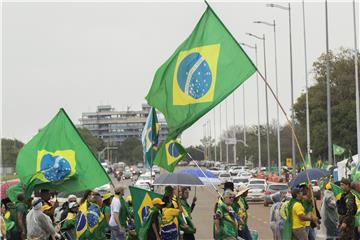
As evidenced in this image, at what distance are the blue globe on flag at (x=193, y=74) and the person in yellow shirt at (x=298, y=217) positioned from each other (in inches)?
99.0

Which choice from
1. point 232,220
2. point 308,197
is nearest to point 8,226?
point 232,220

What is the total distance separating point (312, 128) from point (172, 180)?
210 ft

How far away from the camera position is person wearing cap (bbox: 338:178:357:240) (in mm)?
15484

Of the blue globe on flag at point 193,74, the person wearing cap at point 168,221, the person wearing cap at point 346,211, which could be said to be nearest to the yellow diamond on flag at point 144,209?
the person wearing cap at point 168,221

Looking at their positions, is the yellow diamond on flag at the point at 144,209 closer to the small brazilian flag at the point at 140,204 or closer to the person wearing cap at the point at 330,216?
the small brazilian flag at the point at 140,204

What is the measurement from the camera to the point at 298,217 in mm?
14766

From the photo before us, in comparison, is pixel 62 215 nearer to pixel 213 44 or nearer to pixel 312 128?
pixel 213 44

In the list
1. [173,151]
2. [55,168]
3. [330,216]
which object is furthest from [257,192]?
[55,168]

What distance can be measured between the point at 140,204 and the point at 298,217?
2.44 meters

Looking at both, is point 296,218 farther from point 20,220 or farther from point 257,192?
point 257,192

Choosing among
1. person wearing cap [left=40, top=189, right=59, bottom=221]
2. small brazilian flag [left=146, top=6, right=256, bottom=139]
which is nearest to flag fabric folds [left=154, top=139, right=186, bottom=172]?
person wearing cap [left=40, top=189, right=59, bottom=221]

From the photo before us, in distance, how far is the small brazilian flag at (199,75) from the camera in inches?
516

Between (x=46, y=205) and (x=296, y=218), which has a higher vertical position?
(x=46, y=205)

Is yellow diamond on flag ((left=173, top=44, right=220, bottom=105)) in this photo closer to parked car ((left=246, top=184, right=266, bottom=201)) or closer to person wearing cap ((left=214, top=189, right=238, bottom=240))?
person wearing cap ((left=214, top=189, right=238, bottom=240))
